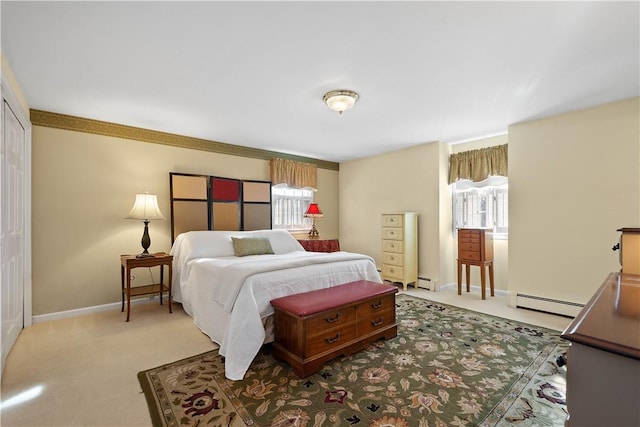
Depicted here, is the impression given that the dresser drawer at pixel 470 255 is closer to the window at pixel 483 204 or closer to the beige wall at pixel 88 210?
the window at pixel 483 204

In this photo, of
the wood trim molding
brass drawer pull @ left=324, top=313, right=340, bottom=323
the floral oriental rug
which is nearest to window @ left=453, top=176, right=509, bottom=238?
the floral oriental rug

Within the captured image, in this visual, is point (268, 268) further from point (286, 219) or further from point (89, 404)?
point (286, 219)

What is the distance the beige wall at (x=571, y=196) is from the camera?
303 centimetres

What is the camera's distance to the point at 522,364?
228 centimetres

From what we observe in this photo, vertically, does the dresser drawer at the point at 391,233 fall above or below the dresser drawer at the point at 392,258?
above

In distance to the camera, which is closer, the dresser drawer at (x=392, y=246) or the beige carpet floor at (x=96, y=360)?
the beige carpet floor at (x=96, y=360)

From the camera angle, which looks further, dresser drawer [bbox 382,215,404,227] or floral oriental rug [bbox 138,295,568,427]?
dresser drawer [bbox 382,215,404,227]

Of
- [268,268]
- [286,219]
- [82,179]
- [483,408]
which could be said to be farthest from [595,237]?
[82,179]

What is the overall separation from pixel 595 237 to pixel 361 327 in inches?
108

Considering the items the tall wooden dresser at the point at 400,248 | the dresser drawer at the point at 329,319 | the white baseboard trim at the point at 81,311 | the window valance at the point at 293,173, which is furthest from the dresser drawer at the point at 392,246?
the white baseboard trim at the point at 81,311

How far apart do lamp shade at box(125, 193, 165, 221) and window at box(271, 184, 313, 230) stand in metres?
1.99

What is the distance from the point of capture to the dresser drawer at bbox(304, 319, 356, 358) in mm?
2180

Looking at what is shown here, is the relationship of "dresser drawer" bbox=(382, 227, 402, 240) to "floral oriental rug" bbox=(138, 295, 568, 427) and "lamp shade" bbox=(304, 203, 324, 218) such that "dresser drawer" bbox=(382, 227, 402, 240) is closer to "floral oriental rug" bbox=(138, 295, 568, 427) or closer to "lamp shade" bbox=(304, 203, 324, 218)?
"lamp shade" bbox=(304, 203, 324, 218)

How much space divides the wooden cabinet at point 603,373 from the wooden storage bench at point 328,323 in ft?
5.24
